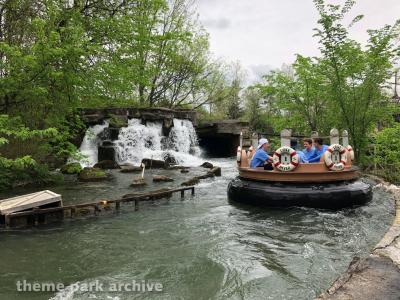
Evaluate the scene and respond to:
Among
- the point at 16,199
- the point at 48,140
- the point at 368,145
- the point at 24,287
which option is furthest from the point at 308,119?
the point at 24,287

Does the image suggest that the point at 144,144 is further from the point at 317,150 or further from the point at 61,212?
the point at 61,212

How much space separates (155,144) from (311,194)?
1406 cm

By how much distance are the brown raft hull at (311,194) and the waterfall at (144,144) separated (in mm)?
11403

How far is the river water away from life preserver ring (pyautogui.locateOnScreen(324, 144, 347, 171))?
112 centimetres

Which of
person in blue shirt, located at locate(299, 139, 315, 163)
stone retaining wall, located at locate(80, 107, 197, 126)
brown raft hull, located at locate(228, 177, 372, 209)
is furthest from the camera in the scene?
stone retaining wall, located at locate(80, 107, 197, 126)

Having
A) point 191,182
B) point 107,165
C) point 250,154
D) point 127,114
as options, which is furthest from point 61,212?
point 127,114

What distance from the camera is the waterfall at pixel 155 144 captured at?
67.5ft

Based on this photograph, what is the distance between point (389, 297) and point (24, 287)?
15.4 feet

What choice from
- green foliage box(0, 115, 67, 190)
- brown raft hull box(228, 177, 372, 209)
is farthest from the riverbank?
green foliage box(0, 115, 67, 190)

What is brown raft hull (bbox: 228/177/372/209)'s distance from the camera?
9258 millimetres

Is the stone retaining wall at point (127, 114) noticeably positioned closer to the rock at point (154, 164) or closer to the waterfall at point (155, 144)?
the waterfall at point (155, 144)

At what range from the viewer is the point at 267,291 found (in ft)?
16.9

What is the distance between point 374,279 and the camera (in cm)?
434

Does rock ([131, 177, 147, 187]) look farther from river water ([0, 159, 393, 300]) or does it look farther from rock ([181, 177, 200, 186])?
river water ([0, 159, 393, 300])
